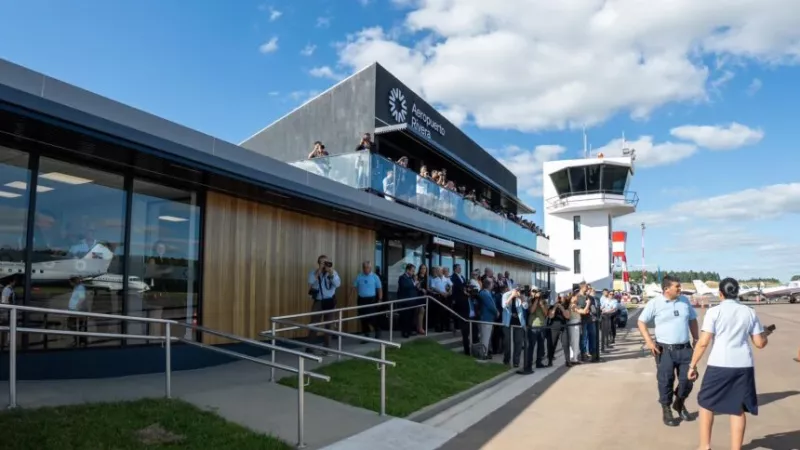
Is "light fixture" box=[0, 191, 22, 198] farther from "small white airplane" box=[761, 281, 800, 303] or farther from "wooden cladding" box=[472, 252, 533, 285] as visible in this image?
"small white airplane" box=[761, 281, 800, 303]

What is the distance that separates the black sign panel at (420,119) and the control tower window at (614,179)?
68.6 ft

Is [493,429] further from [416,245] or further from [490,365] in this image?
[416,245]

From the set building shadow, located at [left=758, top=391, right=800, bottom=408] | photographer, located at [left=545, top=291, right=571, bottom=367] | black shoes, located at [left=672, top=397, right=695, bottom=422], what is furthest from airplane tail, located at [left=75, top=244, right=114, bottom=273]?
building shadow, located at [left=758, top=391, right=800, bottom=408]

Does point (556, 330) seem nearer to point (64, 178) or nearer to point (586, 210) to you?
point (64, 178)

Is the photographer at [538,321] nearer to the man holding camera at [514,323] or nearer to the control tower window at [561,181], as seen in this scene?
the man holding camera at [514,323]

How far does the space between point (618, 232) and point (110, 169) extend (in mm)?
59600

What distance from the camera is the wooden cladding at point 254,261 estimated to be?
9.70 m

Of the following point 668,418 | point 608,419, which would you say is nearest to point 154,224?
point 608,419

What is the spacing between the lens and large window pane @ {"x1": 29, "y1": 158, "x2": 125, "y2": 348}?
7242 mm

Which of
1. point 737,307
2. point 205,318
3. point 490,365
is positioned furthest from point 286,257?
point 737,307

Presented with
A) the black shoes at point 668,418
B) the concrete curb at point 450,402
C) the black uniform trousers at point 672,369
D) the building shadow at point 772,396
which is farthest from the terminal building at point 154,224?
the building shadow at point 772,396

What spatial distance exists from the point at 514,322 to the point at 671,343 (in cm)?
533

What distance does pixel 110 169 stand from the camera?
8.06m

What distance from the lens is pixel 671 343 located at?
740cm
